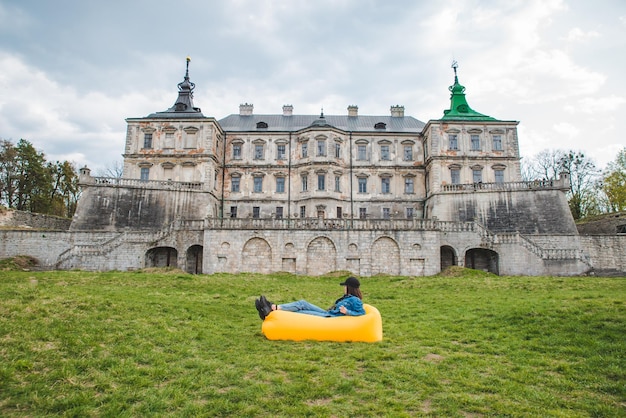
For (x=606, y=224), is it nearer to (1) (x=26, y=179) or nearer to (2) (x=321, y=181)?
(2) (x=321, y=181)

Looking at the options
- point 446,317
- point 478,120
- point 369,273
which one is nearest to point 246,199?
point 369,273

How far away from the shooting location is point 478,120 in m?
40.8

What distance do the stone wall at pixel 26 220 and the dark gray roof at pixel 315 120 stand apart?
19.2 metres

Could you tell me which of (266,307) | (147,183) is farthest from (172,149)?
(266,307)

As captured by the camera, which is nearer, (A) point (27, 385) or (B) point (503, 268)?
(A) point (27, 385)

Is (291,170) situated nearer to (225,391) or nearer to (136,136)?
(136,136)

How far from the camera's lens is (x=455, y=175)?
40031mm

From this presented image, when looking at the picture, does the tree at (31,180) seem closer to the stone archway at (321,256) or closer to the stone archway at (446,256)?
the stone archway at (321,256)

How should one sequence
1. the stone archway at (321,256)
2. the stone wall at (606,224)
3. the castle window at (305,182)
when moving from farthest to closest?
the castle window at (305,182) → the stone wall at (606,224) → the stone archway at (321,256)

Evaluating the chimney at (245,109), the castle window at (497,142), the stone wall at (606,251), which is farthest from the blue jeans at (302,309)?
the chimney at (245,109)

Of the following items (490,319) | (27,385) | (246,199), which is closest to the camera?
(27,385)

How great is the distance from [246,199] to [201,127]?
8444 mm

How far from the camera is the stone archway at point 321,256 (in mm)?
28891

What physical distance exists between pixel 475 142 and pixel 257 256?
2548 centimetres
